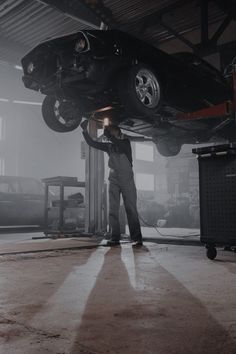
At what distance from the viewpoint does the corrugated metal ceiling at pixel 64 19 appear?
6.19 metres

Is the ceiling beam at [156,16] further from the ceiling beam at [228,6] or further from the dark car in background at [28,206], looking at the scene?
the dark car in background at [28,206]

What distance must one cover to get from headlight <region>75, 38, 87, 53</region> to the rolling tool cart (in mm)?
1578

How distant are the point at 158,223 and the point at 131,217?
619 centimetres

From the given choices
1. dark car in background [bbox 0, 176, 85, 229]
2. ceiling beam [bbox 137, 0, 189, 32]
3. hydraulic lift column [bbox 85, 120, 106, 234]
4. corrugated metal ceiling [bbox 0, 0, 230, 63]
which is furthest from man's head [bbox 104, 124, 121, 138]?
dark car in background [bbox 0, 176, 85, 229]

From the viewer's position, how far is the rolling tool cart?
3.32 m

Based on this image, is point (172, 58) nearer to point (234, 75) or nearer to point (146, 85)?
point (146, 85)

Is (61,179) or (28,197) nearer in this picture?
(61,179)

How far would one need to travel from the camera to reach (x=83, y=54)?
3.85 m

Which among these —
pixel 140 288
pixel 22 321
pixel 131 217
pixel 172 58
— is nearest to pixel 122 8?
pixel 172 58

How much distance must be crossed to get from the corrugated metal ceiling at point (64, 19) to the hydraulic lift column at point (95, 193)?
8.09ft

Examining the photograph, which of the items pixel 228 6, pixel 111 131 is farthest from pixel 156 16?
pixel 111 131

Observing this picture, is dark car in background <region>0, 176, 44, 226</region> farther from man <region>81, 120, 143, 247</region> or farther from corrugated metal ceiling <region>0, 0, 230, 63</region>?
man <region>81, 120, 143, 247</region>

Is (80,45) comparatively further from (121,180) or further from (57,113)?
(121,180)

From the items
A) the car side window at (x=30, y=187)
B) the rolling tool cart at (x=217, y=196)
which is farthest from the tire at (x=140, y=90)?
the car side window at (x=30, y=187)
